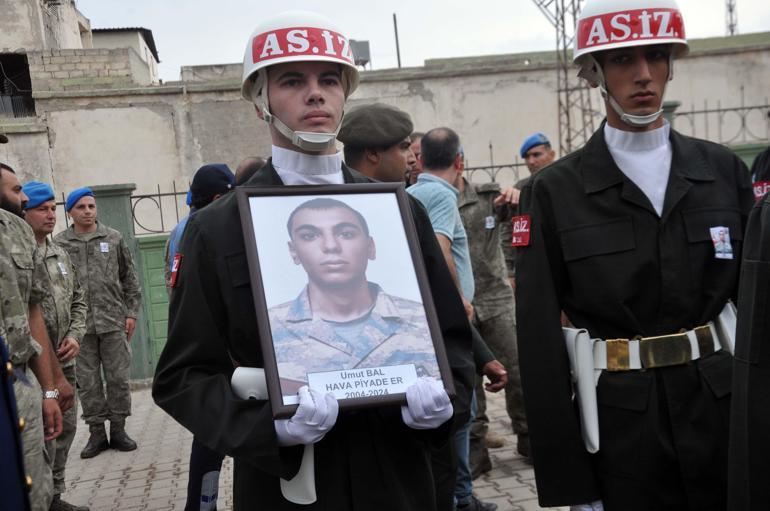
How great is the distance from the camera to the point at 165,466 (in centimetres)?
738

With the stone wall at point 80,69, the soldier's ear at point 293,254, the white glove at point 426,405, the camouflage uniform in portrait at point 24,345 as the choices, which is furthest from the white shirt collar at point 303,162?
the stone wall at point 80,69

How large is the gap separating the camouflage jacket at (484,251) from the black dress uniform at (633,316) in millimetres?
3153

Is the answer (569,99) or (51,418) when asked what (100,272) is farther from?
(569,99)

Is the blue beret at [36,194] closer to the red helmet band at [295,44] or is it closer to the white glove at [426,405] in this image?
the red helmet band at [295,44]

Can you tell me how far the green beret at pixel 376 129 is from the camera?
4387 millimetres

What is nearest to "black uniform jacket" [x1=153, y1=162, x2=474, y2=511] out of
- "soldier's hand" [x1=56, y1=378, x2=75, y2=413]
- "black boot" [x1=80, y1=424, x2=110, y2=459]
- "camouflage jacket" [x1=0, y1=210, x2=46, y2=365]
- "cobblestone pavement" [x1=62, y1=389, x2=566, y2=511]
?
"camouflage jacket" [x1=0, y1=210, x2=46, y2=365]

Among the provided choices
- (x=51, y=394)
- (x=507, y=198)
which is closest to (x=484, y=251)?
(x=507, y=198)

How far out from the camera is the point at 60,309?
6.14 meters

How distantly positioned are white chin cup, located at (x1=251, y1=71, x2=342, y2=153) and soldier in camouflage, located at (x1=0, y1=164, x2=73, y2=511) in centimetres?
145

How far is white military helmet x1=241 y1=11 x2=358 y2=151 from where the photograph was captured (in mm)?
2489

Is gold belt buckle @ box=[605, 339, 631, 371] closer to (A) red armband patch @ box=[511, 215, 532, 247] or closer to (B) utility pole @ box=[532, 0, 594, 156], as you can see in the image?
(A) red armband patch @ box=[511, 215, 532, 247]

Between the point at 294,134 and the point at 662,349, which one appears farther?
the point at 662,349

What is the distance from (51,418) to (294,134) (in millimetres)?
2019

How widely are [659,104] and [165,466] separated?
226 inches
